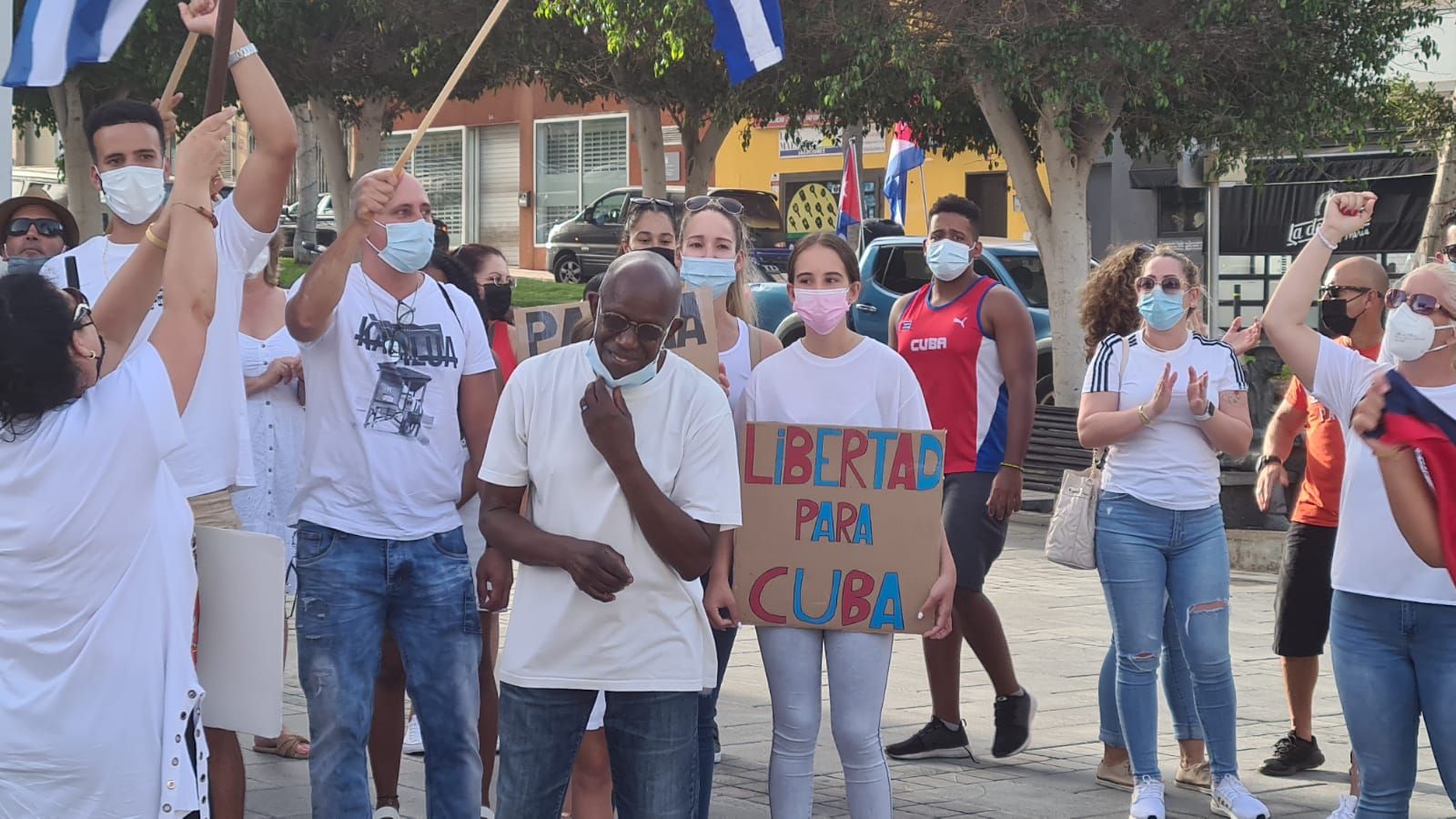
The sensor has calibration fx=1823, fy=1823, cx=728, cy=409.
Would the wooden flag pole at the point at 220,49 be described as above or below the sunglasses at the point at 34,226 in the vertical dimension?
above

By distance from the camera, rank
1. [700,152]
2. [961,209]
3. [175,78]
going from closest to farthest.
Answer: [175,78] → [961,209] → [700,152]

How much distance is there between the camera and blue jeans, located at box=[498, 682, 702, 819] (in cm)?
413

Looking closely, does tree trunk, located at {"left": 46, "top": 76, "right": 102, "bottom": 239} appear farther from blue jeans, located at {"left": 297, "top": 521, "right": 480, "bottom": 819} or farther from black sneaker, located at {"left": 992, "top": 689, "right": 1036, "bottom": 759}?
blue jeans, located at {"left": 297, "top": 521, "right": 480, "bottom": 819}

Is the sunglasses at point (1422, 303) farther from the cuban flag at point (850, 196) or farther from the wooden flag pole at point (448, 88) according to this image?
the cuban flag at point (850, 196)

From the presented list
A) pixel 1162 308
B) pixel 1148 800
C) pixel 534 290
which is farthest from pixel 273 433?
pixel 534 290

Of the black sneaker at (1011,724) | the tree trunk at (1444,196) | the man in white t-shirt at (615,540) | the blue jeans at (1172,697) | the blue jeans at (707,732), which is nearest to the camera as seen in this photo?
the man in white t-shirt at (615,540)

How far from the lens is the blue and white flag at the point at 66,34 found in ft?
21.2

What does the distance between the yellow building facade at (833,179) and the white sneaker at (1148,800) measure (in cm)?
2588

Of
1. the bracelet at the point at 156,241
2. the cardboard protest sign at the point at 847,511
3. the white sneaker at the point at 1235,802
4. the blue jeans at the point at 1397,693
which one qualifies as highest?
the bracelet at the point at 156,241

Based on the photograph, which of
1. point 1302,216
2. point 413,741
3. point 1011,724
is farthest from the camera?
point 1302,216

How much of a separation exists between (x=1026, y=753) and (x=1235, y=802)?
3.78 ft

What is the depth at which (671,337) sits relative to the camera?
201 inches

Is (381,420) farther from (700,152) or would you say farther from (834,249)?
(700,152)

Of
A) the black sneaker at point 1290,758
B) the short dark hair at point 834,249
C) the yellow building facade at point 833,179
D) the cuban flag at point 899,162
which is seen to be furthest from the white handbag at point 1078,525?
the yellow building facade at point 833,179
